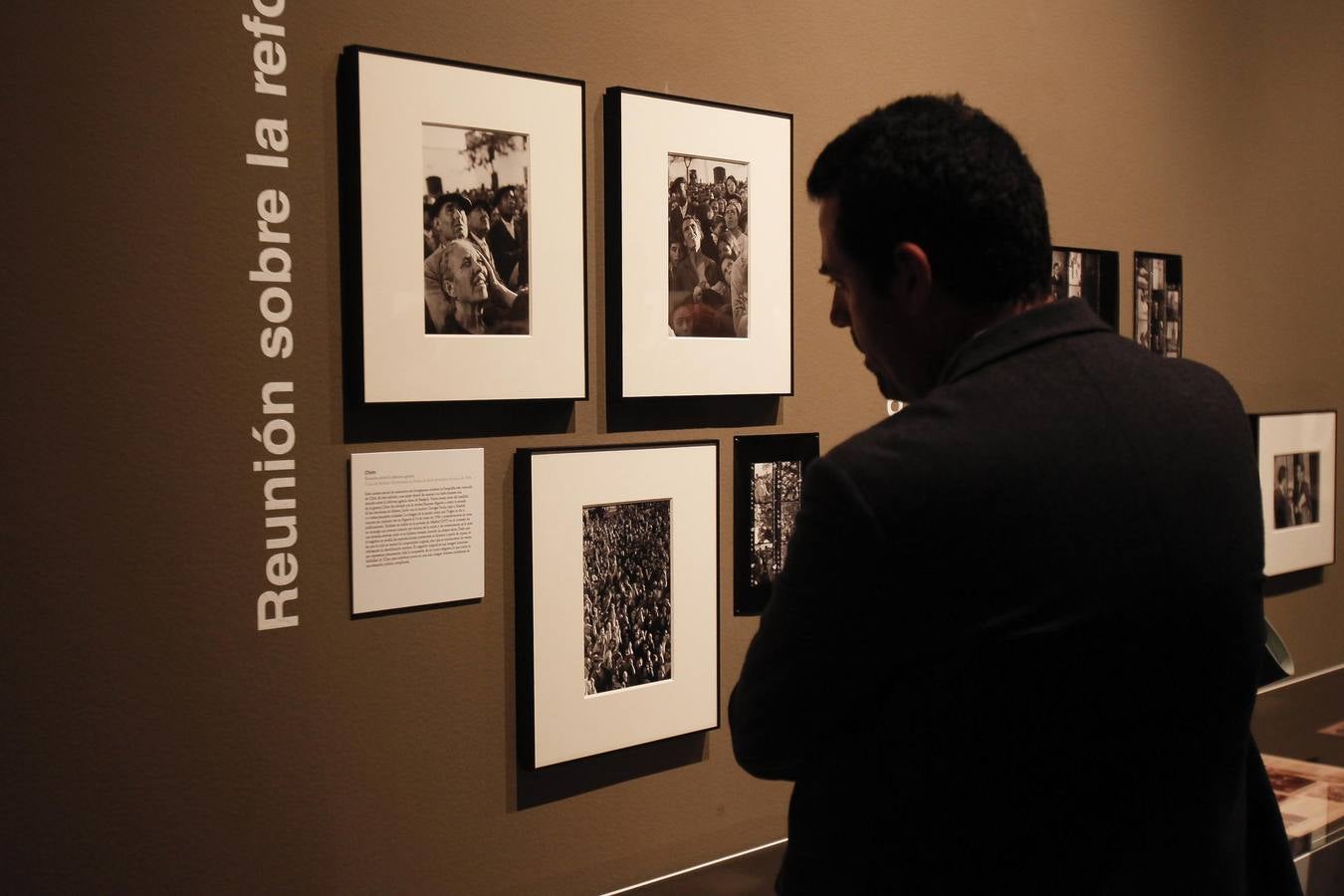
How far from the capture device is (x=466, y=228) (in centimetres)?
195

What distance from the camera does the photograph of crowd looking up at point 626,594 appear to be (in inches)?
85.3

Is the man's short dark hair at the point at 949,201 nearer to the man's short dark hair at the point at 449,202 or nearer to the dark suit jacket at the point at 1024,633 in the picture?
the dark suit jacket at the point at 1024,633

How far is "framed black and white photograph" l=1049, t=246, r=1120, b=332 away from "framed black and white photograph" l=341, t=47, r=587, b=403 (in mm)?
1404

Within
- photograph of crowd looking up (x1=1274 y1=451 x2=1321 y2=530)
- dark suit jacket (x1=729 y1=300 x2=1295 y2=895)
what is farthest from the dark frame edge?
photograph of crowd looking up (x1=1274 y1=451 x2=1321 y2=530)

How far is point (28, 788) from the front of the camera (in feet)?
5.31

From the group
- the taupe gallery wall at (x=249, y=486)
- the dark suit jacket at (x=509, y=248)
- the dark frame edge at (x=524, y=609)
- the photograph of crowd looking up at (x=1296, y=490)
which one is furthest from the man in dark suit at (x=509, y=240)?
the photograph of crowd looking up at (x=1296, y=490)

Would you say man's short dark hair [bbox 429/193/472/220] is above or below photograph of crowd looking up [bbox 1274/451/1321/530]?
above

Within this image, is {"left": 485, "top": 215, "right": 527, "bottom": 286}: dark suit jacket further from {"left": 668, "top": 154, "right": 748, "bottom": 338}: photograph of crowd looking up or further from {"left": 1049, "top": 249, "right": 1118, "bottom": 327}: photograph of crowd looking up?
{"left": 1049, "top": 249, "right": 1118, "bottom": 327}: photograph of crowd looking up

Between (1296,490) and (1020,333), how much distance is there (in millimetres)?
2908

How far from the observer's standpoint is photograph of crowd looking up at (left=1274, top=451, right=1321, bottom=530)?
3.61 metres

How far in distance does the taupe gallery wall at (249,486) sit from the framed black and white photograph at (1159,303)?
108cm

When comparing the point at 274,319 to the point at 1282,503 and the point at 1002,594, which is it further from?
the point at 1282,503

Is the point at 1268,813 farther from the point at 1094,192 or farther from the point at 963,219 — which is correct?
the point at 1094,192

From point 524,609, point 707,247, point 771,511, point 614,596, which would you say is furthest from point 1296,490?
point 524,609
